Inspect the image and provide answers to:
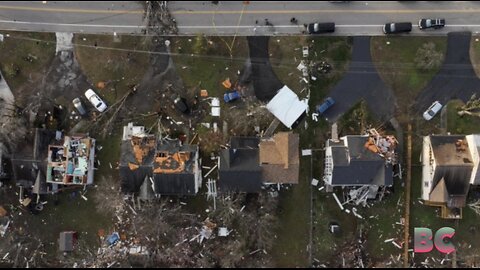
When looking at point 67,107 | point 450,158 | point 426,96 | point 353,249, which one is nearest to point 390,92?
point 426,96

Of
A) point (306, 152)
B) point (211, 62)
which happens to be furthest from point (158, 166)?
point (306, 152)

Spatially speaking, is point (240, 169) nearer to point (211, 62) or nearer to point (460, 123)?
point (211, 62)

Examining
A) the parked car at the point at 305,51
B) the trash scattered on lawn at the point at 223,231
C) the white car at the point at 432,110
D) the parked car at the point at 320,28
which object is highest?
the parked car at the point at 320,28

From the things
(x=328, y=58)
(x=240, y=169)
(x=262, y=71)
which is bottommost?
(x=240, y=169)

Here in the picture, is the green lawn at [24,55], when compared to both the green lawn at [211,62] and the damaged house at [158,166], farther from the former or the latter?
the green lawn at [211,62]

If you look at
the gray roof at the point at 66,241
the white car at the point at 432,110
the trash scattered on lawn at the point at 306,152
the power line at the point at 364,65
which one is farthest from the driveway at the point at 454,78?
the gray roof at the point at 66,241

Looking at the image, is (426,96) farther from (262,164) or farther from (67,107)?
(67,107)
